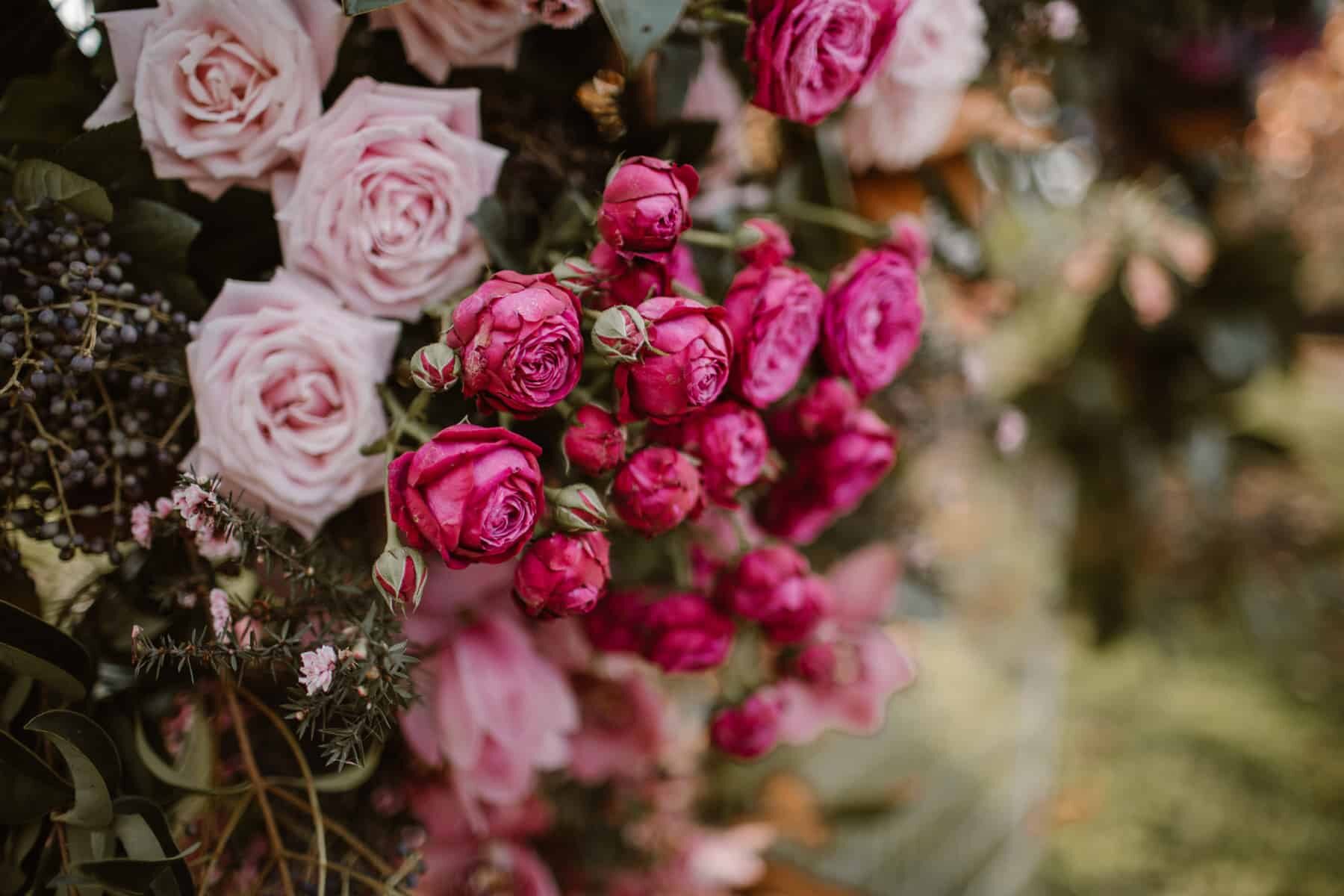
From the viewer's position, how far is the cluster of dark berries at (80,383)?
39 centimetres

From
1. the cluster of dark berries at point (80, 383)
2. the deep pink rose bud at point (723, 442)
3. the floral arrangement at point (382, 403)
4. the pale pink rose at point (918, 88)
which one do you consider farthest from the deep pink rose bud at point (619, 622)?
the pale pink rose at point (918, 88)

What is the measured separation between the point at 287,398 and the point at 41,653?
167 millimetres

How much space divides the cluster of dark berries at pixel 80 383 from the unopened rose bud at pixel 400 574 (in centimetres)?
16

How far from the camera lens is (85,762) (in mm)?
387

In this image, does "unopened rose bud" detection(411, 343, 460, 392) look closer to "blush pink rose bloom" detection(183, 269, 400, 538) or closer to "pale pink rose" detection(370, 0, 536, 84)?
"blush pink rose bloom" detection(183, 269, 400, 538)

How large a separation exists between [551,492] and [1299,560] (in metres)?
1.16

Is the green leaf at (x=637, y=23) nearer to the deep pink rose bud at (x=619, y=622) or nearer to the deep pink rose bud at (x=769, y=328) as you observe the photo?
the deep pink rose bud at (x=769, y=328)

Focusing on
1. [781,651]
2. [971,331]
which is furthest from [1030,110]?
[781,651]

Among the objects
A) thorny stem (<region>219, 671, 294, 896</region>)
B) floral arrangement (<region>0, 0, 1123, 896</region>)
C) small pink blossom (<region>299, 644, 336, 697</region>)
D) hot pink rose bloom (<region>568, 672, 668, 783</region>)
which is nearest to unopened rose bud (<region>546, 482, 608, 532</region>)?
floral arrangement (<region>0, 0, 1123, 896</region>)

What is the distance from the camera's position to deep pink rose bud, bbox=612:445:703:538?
1.20ft

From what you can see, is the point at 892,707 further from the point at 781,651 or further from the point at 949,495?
the point at 781,651

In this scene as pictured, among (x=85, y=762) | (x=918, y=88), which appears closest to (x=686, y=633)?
(x=85, y=762)

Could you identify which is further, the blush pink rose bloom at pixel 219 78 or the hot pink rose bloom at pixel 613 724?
the hot pink rose bloom at pixel 613 724

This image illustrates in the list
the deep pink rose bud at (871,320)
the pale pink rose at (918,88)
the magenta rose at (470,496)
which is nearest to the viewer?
the magenta rose at (470,496)
